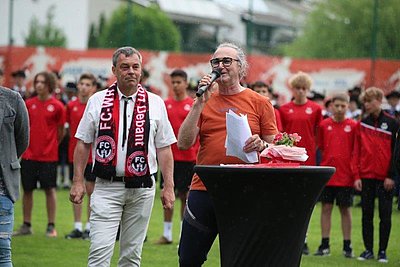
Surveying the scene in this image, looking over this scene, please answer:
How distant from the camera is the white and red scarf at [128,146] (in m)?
8.79

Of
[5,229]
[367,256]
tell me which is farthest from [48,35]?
[5,229]

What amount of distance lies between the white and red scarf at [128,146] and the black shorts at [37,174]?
6129mm

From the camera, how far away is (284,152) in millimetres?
7660

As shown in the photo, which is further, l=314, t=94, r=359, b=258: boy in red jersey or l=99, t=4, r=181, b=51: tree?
l=99, t=4, r=181, b=51: tree

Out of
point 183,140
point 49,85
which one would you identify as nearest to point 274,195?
point 183,140

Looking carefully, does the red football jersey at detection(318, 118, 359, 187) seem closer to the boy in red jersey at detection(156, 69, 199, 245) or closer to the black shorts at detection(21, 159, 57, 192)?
the boy in red jersey at detection(156, 69, 199, 245)

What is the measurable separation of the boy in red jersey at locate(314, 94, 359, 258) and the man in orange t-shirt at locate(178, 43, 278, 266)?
5.18 meters

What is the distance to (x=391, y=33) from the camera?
1041 inches

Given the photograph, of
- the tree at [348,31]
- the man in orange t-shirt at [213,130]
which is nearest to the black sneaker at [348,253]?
the man in orange t-shirt at [213,130]

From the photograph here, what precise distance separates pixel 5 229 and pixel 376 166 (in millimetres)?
5865

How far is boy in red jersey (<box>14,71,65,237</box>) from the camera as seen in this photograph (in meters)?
14.8

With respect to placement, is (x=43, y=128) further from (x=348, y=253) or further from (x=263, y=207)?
(x=263, y=207)

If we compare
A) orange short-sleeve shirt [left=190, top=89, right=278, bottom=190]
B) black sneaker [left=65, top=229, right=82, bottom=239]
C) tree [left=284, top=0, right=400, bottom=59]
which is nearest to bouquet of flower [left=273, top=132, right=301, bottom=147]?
orange short-sleeve shirt [left=190, top=89, right=278, bottom=190]

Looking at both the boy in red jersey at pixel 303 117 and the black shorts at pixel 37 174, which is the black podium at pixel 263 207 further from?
the black shorts at pixel 37 174
